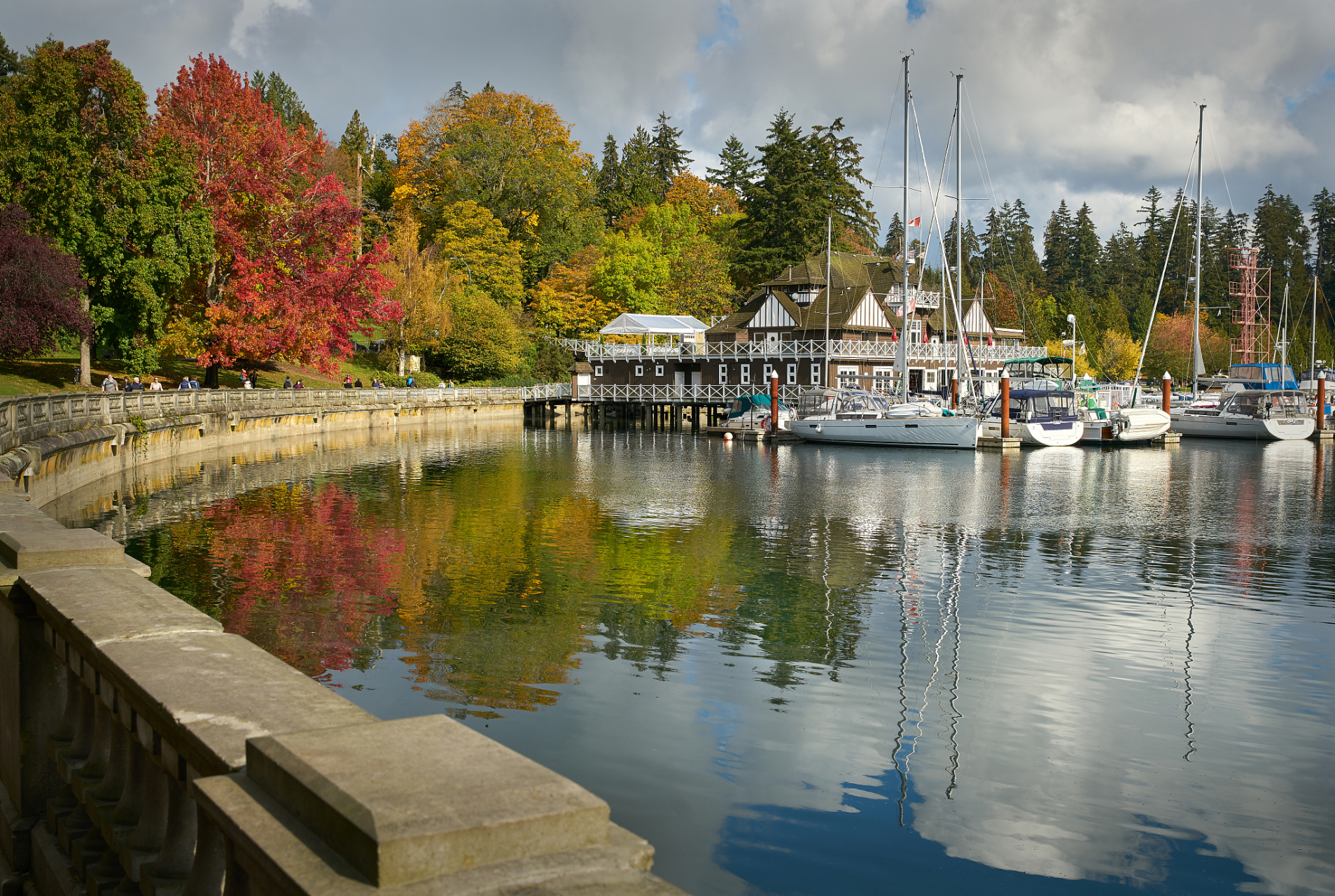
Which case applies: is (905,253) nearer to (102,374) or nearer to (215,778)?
(102,374)

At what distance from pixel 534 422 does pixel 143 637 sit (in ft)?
210

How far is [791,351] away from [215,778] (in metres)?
61.9

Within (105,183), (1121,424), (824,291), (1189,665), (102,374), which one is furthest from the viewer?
(824,291)

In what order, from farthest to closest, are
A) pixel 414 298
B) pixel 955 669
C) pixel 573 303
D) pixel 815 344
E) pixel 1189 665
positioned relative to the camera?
pixel 573 303 < pixel 414 298 < pixel 815 344 < pixel 1189 665 < pixel 955 669

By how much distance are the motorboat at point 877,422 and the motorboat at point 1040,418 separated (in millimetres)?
2006

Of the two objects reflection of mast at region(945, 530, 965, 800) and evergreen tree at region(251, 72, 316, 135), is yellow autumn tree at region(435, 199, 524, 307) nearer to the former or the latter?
evergreen tree at region(251, 72, 316, 135)

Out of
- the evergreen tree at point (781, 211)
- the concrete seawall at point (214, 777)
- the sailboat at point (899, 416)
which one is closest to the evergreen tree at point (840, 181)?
the evergreen tree at point (781, 211)

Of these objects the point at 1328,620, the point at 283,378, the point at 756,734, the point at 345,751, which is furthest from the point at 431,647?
the point at 283,378

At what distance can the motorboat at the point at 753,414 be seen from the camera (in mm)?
53438

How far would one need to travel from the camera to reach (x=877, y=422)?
46.4 metres

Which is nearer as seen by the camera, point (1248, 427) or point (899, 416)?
point (899, 416)

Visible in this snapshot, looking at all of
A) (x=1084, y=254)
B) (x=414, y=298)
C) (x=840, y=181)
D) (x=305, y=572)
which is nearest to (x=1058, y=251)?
(x=1084, y=254)

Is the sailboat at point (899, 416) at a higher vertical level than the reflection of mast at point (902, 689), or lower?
higher

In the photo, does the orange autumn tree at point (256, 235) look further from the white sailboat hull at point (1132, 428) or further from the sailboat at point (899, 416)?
the white sailboat hull at point (1132, 428)
